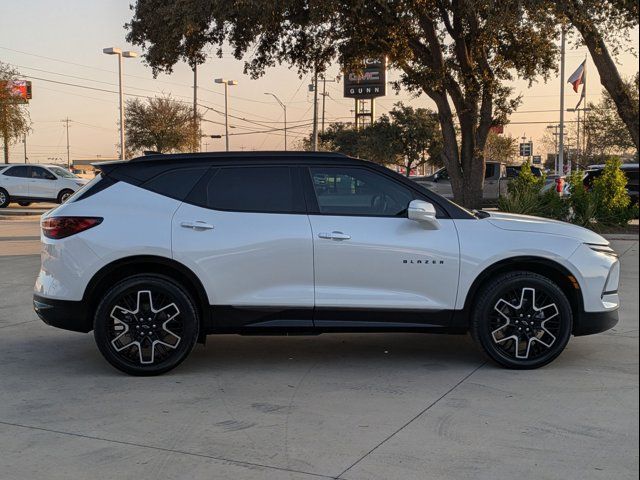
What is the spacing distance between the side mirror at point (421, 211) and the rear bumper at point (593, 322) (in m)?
1.43

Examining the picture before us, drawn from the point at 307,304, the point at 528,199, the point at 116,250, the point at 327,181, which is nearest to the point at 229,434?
the point at 307,304

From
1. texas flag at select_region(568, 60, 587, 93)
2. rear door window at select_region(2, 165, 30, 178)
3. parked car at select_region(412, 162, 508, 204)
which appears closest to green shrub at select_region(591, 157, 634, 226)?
A: texas flag at select_region(568, 60, 587, 93)

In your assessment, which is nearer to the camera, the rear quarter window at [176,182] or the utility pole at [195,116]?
the rear quarter window at [176,182]

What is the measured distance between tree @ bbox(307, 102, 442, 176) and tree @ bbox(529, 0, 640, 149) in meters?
42.8

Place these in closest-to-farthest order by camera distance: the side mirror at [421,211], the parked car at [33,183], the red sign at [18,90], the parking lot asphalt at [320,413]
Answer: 1. the parking lot asphalt at [320,413]
2. the side mirror at [421,211]
3. the parked car at [33,183]
4. the red sign at [18,90]

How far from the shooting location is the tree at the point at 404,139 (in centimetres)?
5953

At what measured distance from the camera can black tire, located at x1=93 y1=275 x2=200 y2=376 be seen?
18.2 ft

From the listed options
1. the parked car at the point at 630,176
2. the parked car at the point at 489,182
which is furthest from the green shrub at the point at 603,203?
the parked car at the point at 489,182

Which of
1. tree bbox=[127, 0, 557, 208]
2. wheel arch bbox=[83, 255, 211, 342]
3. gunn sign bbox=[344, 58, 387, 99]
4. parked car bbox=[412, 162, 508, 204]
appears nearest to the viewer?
wheel arch bbox=[83, 255, 211, 342]

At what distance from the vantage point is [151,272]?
226 inches

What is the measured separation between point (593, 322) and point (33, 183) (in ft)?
85.7

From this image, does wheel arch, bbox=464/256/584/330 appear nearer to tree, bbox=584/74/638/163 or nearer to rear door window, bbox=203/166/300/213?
rear door window, bbox=203/166/300/213

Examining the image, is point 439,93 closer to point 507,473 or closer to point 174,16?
point 174,16

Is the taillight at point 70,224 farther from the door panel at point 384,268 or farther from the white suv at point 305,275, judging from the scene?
the door panel at point 384,268
